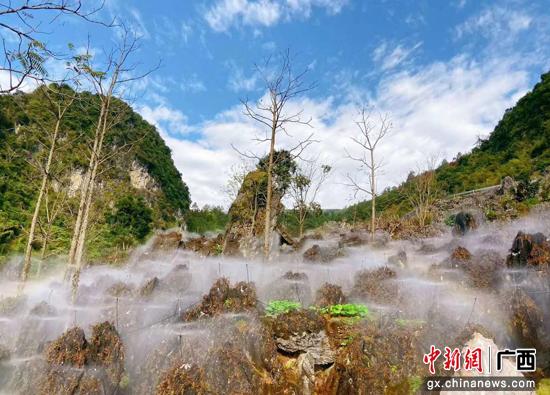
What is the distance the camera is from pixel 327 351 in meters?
7.05

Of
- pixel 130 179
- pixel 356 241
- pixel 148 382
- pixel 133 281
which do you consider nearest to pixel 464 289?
pixel 148 382

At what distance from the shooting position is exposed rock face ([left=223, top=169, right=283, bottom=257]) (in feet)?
82.9

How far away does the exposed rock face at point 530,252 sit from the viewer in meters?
8.36

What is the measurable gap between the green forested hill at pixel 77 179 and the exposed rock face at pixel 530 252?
11.0 meters

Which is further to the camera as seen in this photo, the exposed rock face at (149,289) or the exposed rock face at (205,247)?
the exposed rock face at (205,247)

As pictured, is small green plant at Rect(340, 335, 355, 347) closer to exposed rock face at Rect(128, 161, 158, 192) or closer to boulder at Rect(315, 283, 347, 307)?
boulder at Rect(315, 283, 347, 307)

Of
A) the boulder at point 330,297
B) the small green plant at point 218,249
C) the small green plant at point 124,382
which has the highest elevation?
the small green plant at point 218,249

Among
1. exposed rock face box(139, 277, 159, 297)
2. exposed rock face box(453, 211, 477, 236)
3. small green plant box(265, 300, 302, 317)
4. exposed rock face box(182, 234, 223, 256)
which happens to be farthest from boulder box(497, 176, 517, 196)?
exposed rock face box(139, 277, 159, 297)

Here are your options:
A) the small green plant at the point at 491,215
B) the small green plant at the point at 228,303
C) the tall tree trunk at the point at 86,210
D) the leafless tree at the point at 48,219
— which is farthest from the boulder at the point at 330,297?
the small green plant at the point at 491,215

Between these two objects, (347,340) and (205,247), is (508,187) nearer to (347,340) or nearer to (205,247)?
(205,247)

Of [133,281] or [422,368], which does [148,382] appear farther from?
[133,281]

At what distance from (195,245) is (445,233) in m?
15.5

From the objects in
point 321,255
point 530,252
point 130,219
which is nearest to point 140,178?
point 130,219

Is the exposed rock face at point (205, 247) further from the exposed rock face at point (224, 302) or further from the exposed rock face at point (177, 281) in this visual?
the exposed rock face at point (224, 302)
